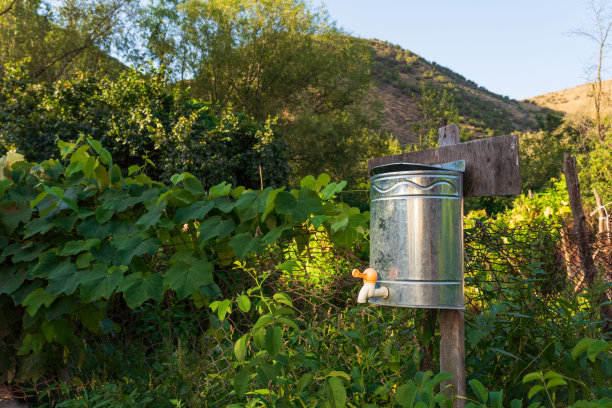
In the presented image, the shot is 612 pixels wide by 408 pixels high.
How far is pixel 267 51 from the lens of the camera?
20.9 m

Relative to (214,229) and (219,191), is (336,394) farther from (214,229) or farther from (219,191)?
(219,191)

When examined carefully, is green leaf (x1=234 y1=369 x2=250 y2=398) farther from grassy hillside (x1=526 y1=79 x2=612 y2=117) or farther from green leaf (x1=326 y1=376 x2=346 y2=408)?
grassy hillside (x1=526 y1=79 x2=612 y2=117)

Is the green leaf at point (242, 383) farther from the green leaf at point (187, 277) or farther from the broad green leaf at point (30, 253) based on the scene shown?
the broad green leaf at point (30, 253)

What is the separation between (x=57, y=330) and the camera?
2.52 m

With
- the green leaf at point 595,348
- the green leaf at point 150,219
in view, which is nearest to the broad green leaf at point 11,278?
the green leaf at point 150,219

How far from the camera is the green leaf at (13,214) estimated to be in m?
2.48

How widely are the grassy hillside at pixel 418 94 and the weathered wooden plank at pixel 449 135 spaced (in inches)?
1368

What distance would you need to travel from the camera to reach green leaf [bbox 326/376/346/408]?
1397 millimetres

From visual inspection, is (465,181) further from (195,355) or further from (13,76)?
(13,76)

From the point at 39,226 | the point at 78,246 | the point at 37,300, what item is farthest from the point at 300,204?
the point at 37,300

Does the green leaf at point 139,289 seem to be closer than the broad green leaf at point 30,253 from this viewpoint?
Yes

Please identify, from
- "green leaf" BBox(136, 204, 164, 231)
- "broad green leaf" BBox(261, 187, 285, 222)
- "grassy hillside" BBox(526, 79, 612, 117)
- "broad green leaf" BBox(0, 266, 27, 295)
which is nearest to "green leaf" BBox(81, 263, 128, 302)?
"green leaf" BBox(136, 204, 164, 231)

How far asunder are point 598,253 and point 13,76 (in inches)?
522

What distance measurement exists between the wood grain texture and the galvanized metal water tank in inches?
4.1
